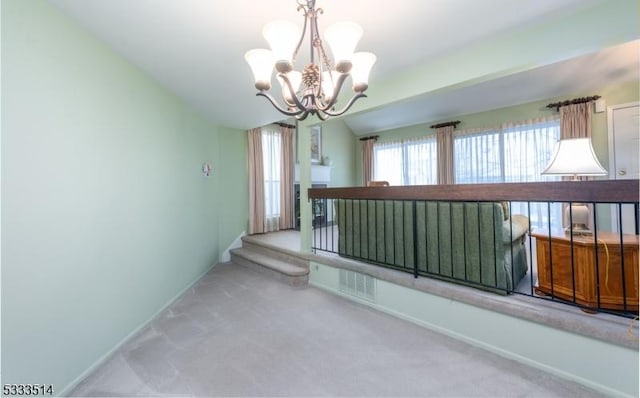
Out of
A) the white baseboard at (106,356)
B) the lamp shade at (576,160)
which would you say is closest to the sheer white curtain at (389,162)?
the lamp shade at (576,160)

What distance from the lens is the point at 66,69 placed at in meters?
1.58

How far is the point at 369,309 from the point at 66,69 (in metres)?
3.02

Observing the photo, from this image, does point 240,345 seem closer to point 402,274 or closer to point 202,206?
point 402,274

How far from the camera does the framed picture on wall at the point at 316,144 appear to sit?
19.7 ft

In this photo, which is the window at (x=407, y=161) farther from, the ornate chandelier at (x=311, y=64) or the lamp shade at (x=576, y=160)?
the ornate chandelier at (x=311, y=64)

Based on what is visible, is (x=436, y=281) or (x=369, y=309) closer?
(x=436, y=281)

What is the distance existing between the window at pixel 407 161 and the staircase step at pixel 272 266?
3.74m

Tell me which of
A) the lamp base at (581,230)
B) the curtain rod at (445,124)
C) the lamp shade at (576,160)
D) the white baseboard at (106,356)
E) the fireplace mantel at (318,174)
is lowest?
the white baseboard at (106,356)

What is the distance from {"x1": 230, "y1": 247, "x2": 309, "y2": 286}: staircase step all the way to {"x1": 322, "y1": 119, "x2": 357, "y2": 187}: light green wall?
2.98m

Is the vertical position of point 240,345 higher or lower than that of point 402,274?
lower

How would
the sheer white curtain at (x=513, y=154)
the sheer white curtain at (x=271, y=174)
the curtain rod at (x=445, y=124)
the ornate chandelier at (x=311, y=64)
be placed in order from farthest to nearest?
1. the curtain rod at (x=445, y=124)
2. the sheer white curtain at (x=271, y=174)
3. the sheer white curtain at (x=513, y=154)
4. the ornate chandelier at (x=311, y=64)

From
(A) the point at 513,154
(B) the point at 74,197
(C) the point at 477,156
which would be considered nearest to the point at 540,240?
(B) the point at 74,197

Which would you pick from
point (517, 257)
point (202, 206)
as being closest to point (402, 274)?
point (517, 257)

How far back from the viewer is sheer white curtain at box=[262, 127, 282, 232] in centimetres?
504
